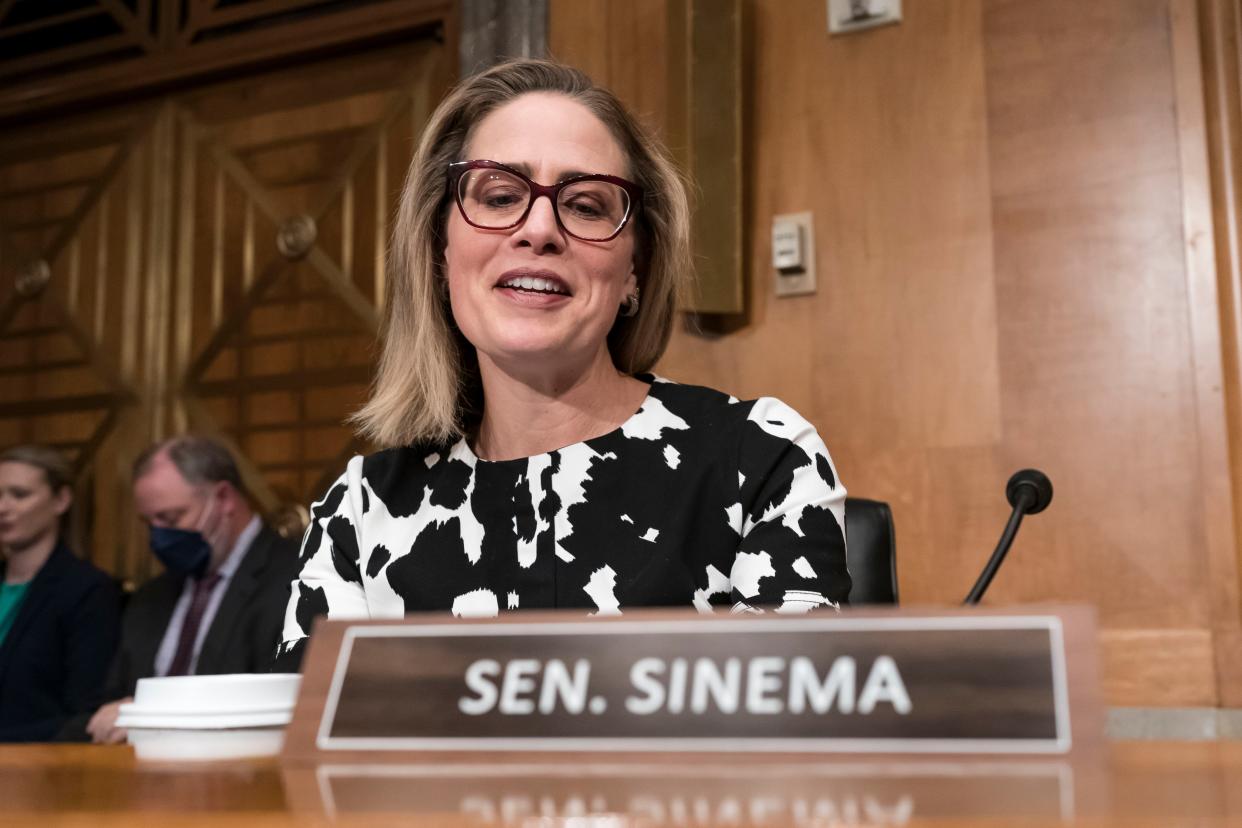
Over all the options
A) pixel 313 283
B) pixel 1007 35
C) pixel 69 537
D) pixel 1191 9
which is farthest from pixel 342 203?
pixel 1191 9

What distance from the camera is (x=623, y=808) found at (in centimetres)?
38

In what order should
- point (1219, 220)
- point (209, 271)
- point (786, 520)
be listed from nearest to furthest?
point (786, 520), point (1219, 220), point (209, 271)

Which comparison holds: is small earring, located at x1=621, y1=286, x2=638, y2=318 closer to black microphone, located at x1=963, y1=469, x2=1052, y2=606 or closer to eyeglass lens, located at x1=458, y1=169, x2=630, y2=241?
eyeglass lens, located at x1=458, y1=169, x2=630, y2=241

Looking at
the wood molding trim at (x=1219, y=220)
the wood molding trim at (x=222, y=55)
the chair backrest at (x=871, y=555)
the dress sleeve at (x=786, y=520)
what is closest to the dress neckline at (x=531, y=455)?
the dress sleeve at (x=786, y=520)

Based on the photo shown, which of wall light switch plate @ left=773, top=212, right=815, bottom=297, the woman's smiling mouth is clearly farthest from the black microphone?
wall light switch plate @ left=773, top=212, right=815, bottom=297

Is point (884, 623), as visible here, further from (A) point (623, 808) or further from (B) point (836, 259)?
(B) point (836, 259)

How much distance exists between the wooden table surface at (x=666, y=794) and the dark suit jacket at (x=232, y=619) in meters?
2.27

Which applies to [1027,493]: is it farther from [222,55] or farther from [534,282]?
[222,55]

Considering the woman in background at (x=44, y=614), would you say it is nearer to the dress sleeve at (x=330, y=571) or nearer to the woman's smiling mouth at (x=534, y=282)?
the dress sleeve at (x=330, y=571)

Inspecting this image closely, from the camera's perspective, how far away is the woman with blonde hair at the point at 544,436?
1128mm

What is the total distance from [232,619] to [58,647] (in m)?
0.63

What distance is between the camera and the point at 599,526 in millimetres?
1161

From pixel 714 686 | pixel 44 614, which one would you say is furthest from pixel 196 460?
pixel 714 686

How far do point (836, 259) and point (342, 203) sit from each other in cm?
140
